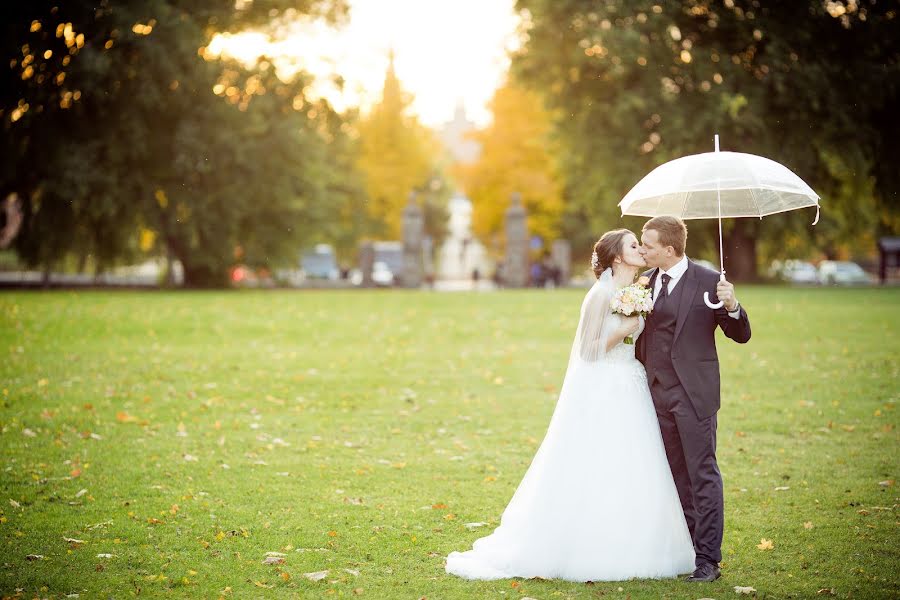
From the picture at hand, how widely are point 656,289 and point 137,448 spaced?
20.4 feet

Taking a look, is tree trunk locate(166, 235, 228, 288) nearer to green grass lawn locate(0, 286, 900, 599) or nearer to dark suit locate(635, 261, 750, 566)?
green grass lawn locate(0, 286, 900, 599)

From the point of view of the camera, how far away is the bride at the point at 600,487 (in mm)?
5980

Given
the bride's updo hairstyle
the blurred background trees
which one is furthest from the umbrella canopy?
the blurred background trees

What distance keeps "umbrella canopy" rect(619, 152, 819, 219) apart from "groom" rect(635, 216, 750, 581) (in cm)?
34

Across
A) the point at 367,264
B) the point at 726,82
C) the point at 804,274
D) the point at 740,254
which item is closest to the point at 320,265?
the point at 367,264

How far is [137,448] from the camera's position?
9.95 metres

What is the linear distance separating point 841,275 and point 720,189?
54.6m

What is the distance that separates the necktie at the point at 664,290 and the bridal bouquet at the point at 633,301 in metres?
0.13

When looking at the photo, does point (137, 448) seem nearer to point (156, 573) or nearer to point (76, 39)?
point (156, 573)

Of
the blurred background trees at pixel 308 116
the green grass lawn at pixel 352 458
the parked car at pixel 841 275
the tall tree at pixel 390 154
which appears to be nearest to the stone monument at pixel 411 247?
the blurred background trees at pixel 308 116

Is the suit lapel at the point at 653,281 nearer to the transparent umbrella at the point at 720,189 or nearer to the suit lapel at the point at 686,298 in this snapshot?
the suit lapel at the point at 686,298

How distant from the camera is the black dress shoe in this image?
19.4 ft

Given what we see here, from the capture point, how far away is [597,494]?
6031 millimetres

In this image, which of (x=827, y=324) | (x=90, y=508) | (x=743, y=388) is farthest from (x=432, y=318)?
(x=90, y=508)
